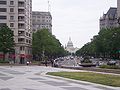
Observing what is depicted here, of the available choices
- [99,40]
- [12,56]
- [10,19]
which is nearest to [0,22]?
[10,19]

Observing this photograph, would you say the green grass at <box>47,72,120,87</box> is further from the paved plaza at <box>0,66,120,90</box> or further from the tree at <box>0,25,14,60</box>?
the tree at <box>0,25,14,60</box>

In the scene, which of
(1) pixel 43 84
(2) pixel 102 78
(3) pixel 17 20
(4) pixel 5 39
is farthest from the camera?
(3) pixel 17 20

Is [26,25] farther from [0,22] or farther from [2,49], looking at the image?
[2,49]

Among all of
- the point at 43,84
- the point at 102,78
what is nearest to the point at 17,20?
the point at 102,78

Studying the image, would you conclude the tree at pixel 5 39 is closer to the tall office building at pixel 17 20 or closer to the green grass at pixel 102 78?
the tall office building at pixel 17 20

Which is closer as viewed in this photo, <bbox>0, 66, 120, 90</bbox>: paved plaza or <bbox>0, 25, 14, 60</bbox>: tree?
<bbox>0, 66, 120, 90</bbox>: paved plaza

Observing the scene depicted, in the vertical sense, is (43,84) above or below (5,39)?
below

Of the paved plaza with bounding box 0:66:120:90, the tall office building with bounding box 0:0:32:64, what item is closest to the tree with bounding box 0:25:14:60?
the tall office building with bounding box 0:0:32:64

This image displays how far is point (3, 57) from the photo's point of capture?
12462cm

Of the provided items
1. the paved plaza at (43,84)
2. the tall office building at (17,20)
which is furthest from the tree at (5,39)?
the paved plaza at (43,84)

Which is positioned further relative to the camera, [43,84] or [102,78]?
[102,78]

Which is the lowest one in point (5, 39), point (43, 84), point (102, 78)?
point (43, 84)

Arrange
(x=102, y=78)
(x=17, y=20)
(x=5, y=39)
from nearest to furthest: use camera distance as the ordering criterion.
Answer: (x=102, y=78), (x=5, y=39), (x=17, y=20)

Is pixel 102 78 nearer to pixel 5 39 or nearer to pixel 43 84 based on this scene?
pixel 43 84
